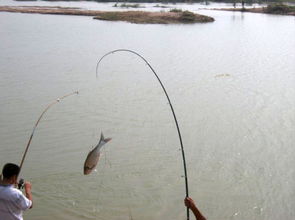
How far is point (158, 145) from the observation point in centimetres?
798

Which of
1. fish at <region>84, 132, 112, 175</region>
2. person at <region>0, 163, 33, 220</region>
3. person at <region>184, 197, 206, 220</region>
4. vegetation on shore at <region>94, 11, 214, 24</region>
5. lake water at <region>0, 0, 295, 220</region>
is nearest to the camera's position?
person at <region>0, 163, 33, 220</region>

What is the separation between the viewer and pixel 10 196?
10.1 ft

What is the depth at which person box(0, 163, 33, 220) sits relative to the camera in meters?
3.07

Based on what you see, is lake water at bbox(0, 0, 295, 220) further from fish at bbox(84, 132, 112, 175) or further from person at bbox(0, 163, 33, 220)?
person at bbox(0, 163, 33, 220)

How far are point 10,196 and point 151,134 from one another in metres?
5.53

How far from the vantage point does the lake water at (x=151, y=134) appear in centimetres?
596

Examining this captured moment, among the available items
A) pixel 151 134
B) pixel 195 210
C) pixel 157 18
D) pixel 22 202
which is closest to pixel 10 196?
pixel 22 202

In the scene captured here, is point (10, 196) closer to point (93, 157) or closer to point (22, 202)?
point (22, 202)

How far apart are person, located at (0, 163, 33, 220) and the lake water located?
7.85 feet

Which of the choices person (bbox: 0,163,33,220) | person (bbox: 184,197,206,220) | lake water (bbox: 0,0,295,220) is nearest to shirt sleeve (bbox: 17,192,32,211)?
person (bbox: 0,163,33,220)

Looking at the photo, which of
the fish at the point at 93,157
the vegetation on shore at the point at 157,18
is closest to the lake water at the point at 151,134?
the fish at the point at 93,157

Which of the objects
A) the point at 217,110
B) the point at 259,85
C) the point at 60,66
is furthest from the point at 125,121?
the point at 60,66

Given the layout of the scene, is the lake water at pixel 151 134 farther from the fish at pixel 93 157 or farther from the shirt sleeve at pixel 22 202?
the shirt sleeve at pixel 22 202

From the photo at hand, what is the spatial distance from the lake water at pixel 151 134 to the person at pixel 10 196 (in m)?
2.39
